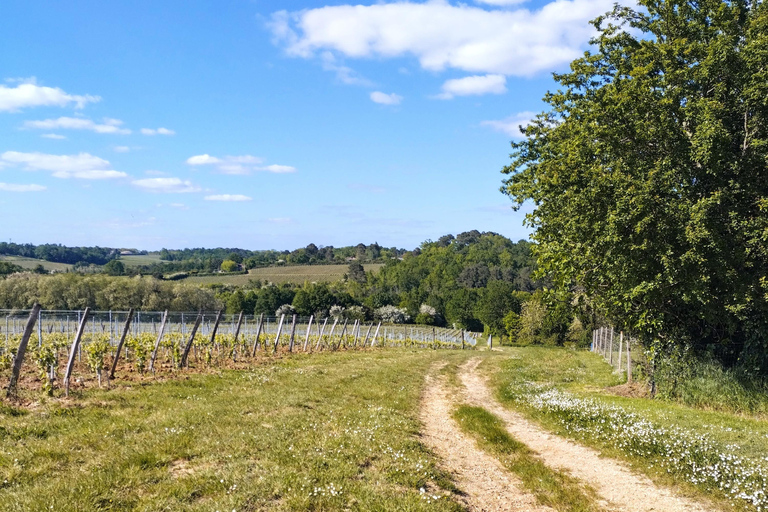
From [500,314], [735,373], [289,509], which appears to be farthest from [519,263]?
[289,509]

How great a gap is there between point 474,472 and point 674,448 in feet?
14.3

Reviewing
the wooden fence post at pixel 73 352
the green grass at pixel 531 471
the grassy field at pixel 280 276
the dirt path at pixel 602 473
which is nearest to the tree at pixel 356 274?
the grassy field at pixel 280 276

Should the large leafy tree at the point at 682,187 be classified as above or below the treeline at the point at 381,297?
above

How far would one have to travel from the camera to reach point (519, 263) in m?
184

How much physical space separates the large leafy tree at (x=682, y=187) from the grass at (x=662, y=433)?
298 centimetres

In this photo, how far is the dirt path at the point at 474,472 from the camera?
26.2 feet

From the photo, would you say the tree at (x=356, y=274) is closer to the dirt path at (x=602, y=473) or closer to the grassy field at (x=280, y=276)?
the grassy field at (x=280, y=276)

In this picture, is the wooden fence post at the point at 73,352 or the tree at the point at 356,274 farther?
the tree at the point at 356,274

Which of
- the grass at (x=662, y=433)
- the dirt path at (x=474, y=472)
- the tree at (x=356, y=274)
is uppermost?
the tree at (x=356, y=274)

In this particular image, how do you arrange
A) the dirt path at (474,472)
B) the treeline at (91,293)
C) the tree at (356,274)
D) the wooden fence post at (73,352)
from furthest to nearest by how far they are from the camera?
the tree at (356,274) → the treeline at (91,293) → the wooden fence post at (73,352) → the dirt path at (474,472)

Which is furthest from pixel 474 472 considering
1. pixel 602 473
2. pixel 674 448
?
pixel 674 448

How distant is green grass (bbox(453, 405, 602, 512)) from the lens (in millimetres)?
8164

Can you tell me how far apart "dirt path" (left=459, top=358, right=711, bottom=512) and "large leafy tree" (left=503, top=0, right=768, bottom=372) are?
529 cm

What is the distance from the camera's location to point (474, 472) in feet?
31.1
